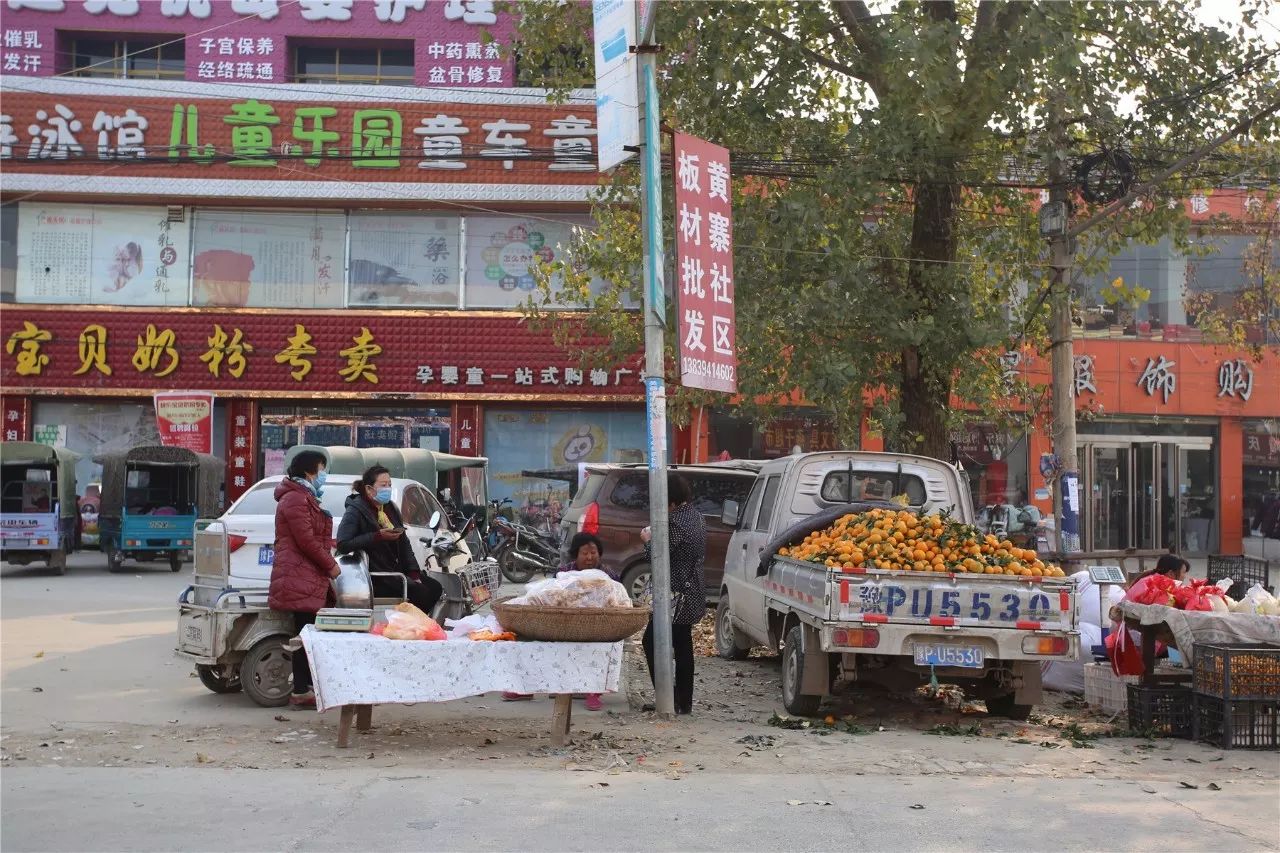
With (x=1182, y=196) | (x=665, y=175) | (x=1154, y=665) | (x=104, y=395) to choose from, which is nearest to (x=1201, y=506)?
(x=1182, y=196)

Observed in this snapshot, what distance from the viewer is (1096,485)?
28156 millimetres

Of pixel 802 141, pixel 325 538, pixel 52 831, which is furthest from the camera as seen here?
pixel 802 141

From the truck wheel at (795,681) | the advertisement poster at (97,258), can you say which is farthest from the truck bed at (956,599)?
the advertisement poster at (97,258)

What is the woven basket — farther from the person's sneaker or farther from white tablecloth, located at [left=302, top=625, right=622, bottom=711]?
the person's sneaker

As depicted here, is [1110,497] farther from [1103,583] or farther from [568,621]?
[568,621]

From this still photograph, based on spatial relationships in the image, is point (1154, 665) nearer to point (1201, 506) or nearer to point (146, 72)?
point (1201, 506)

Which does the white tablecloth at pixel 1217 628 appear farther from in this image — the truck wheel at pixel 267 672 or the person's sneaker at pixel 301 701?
the truck wheel at pixel 267 672

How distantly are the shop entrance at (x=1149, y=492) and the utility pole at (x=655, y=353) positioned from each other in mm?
20594

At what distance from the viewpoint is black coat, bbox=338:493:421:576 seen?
9.92 meters

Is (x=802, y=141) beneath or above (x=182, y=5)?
beneath

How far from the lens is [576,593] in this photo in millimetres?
7906

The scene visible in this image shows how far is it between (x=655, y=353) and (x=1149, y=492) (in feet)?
72.9

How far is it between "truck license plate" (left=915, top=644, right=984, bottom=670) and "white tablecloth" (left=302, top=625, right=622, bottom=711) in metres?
2.40

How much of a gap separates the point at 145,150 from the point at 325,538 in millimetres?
21009
